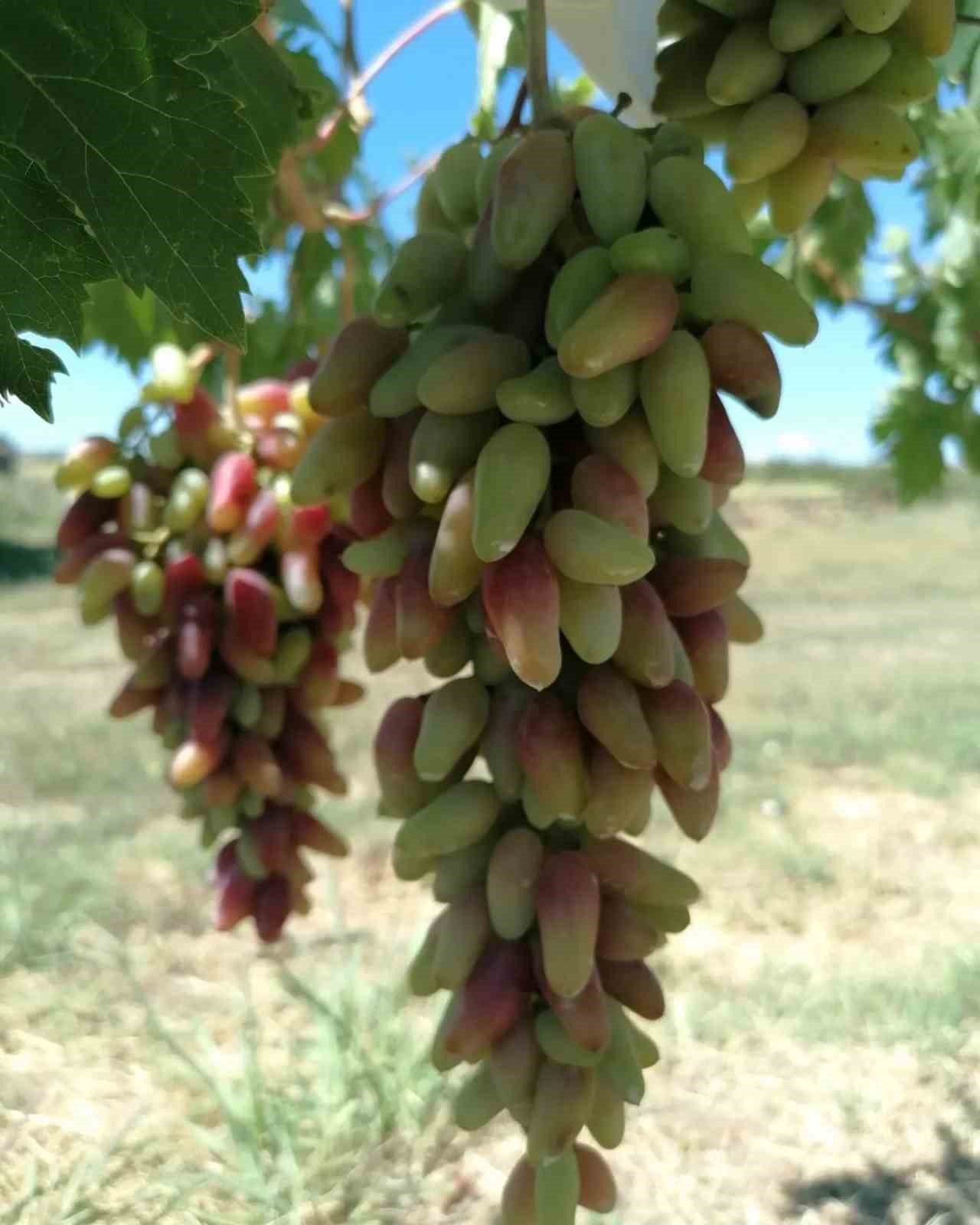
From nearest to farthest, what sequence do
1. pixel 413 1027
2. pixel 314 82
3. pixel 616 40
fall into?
1. pixel 616 40
2. pixel 314 82
3. pixel 413 1027

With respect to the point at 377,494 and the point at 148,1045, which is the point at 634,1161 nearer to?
the point at 148,1045

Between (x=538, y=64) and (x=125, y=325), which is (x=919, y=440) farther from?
(x=538, y=64)

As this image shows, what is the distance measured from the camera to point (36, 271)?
48 cm

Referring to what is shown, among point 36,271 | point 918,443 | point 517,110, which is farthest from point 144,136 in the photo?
point 918,443

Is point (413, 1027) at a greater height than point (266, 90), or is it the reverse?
point (266, 90)

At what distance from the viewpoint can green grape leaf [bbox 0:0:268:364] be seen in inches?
17.6

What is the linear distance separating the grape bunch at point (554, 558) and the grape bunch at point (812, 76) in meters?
0.03

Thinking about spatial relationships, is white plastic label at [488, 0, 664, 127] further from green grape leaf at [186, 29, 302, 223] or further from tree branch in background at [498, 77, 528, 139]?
green grape leaf at [186, 29, 302, 223]

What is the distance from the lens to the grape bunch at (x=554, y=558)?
46 cm

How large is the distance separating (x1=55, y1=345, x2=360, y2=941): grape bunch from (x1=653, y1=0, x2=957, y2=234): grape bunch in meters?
Result: 0.45

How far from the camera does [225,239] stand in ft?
1.56

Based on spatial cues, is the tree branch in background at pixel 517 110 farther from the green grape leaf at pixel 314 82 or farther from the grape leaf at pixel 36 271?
the green grape leaf at pixel 314 82

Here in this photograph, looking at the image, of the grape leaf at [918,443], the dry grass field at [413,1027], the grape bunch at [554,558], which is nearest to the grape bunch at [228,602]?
the dry grass field at [413,1027]

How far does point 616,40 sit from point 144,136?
25 centimetres
